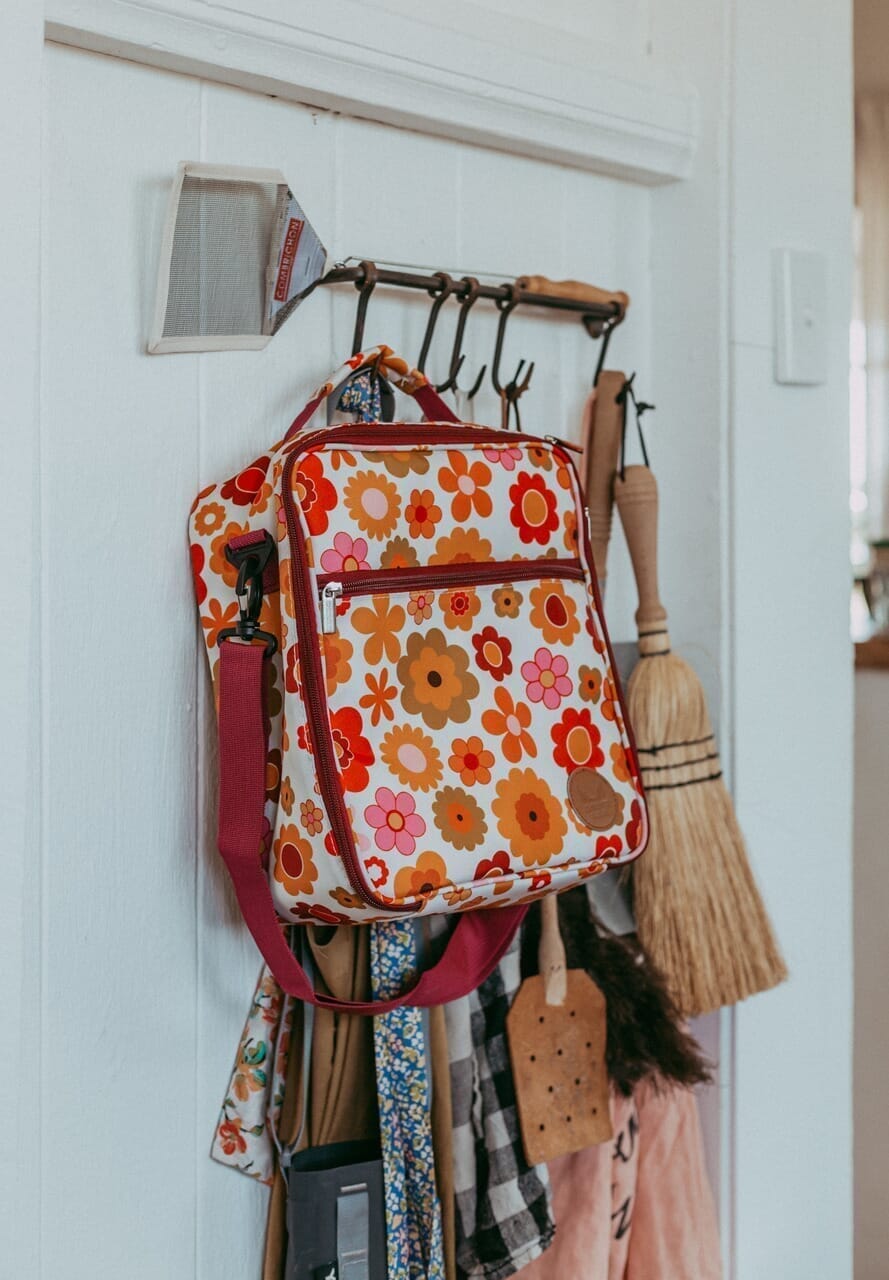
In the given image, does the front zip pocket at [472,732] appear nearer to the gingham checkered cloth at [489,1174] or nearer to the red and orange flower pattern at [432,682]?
the red and orange flower pattern at [432,682]

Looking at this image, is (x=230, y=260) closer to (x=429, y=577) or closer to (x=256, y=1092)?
(x=429, y=577)

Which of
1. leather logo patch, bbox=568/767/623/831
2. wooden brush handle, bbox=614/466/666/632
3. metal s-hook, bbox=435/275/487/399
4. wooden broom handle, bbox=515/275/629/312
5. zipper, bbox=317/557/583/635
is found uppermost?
wooden broom handle, bbox=515/275/629/312

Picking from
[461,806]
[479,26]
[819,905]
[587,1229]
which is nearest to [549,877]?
[461,806]

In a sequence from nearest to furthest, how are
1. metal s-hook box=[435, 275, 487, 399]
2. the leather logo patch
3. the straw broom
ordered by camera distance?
the leather logo patch < metal s-hook box=[435, 275, 487, 399] < the straw broom

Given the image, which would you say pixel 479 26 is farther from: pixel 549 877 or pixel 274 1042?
pixel 274 1042

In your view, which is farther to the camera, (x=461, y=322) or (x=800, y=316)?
(x=800, y=316)

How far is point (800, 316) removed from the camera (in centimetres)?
124

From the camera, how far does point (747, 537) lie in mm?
1217

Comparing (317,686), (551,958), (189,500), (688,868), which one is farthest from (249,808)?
(688,868)

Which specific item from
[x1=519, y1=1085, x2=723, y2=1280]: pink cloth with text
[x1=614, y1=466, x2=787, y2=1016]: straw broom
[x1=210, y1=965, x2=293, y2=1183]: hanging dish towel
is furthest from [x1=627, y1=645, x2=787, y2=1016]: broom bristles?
[x1=210, y1=965, x2=293, y2=1183]: hanging dish towel

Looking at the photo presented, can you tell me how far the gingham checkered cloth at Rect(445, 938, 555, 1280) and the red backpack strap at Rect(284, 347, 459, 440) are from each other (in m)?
0.44

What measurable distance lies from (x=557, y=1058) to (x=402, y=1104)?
162 millimetres

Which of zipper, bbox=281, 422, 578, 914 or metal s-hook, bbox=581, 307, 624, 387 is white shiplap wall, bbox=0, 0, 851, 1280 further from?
zipper, bbox=281, 422, 578, 914

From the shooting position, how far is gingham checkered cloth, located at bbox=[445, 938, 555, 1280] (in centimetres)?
102
